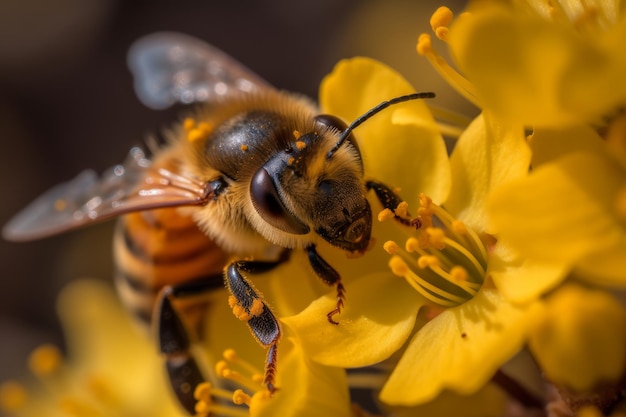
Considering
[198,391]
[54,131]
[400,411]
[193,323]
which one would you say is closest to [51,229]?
[193,323]

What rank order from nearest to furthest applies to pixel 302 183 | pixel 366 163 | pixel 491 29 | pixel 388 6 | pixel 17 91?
pixel 491 29, pixel 302 183, pixel 366 163, pixel 388 6, pixel 17 91

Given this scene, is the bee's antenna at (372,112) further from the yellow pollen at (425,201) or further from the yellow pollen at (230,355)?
the yellow pollen at (230,355)

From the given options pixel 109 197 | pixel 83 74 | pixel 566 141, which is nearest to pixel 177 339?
Result: pixel 109 197

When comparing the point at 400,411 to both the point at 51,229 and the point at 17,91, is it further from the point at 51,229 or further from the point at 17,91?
the point at 17,91

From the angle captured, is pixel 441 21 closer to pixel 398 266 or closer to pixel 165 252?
pixel 398 266

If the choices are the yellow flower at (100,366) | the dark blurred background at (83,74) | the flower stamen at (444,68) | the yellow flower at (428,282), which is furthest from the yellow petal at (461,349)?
the dark blurred background at (83,74)

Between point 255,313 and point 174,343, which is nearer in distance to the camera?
point 255,313
